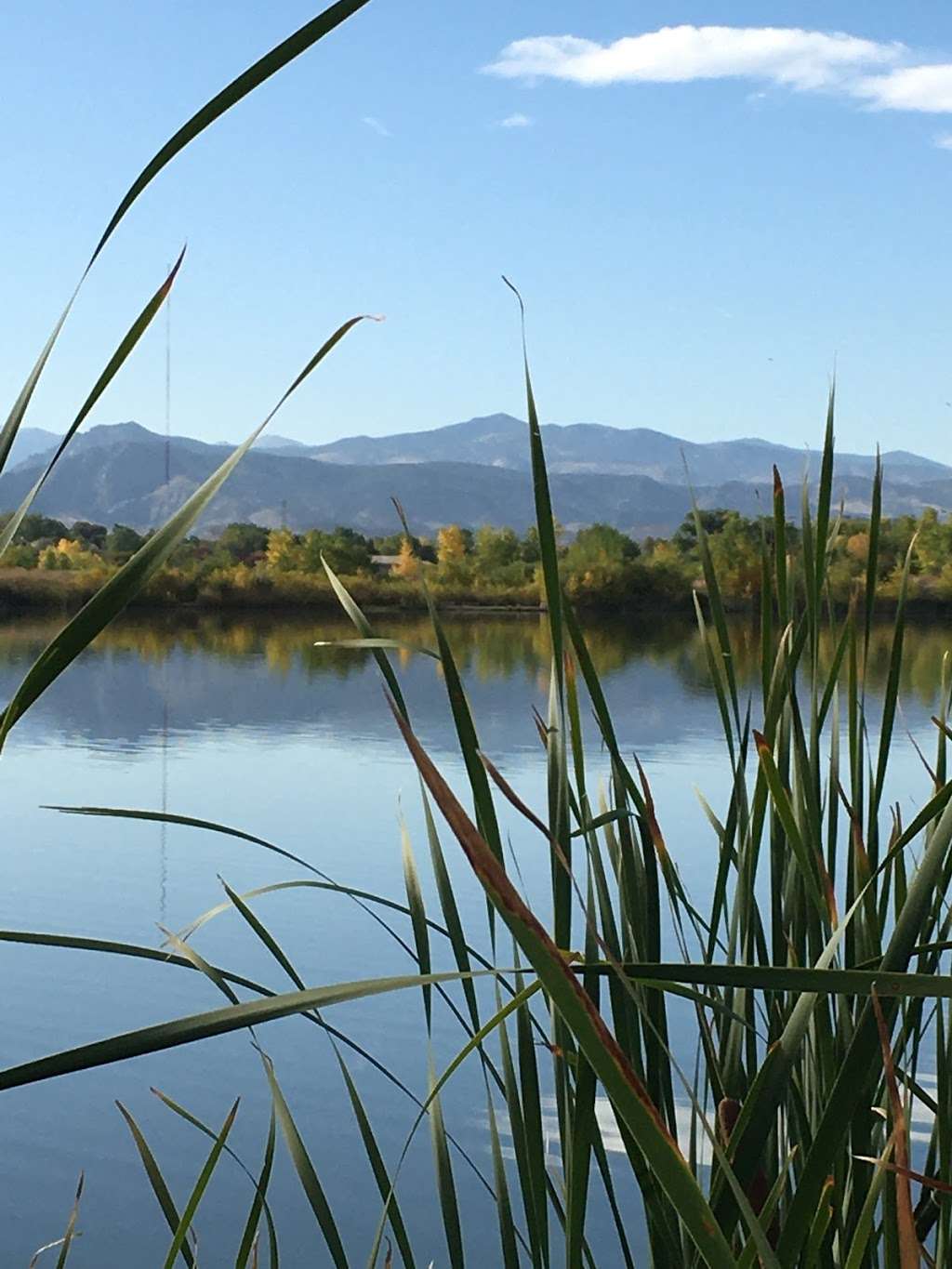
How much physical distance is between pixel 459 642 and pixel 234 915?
489 inches

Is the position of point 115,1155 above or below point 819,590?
below

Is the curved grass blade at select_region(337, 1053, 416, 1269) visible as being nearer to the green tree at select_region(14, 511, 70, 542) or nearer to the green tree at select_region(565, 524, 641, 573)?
the green tree at select_region(565, 524, 641, 573)

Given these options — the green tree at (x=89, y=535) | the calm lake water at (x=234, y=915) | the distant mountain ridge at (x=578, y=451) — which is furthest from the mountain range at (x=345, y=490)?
the calm lake water at (x=234, y=915)

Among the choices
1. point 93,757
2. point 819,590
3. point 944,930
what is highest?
point 819,590

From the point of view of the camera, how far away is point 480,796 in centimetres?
42

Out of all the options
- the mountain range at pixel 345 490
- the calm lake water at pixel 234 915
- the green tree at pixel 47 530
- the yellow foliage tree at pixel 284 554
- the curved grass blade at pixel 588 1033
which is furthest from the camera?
the mountain range at pixel 345 490

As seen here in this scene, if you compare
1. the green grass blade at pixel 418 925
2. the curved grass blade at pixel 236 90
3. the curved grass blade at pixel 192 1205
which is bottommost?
the curved grass blade at pixel 192 1205

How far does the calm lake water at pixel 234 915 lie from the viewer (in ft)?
8.51

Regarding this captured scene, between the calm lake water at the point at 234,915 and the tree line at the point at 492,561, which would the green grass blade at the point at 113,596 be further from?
the tree line at the point at 492,561

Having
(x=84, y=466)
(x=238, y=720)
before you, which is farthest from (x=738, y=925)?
(x=84, y=466)

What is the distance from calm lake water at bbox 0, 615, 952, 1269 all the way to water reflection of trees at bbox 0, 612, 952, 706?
143 centimetres

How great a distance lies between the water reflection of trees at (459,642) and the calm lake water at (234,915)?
1.43 metres

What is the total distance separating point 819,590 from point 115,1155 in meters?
2.61

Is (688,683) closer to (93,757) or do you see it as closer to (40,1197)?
(93,757)
